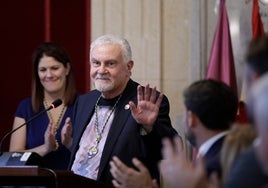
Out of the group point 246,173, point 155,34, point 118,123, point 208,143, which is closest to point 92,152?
point 118,123

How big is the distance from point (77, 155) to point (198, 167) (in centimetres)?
178

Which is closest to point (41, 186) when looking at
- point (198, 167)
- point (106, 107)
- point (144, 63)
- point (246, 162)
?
point (106, 107)

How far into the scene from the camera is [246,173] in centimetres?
200

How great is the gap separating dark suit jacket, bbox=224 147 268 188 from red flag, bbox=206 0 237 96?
280 cm

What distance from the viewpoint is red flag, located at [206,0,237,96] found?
4.85 metres

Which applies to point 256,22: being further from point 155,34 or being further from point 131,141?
point 131,141

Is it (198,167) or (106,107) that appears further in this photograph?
(106,107)

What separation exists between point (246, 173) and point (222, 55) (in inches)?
116

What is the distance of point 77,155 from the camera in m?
3.99

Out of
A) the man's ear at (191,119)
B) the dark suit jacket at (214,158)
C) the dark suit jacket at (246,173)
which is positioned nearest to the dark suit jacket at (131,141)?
the man's ear at (191,119)

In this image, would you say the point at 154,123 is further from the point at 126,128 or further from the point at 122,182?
the point at 122,182

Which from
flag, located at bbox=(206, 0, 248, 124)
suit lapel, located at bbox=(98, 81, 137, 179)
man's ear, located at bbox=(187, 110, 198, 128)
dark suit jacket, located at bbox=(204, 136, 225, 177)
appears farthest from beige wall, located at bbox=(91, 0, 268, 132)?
dark suit jacket, located at bbox=(204, 136, 225, 177)

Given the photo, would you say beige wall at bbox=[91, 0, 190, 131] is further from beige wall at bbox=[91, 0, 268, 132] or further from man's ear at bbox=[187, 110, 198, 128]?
man's ear at bbox=[187, 110, 198, 128]

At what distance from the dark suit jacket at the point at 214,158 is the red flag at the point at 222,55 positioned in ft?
7.15
